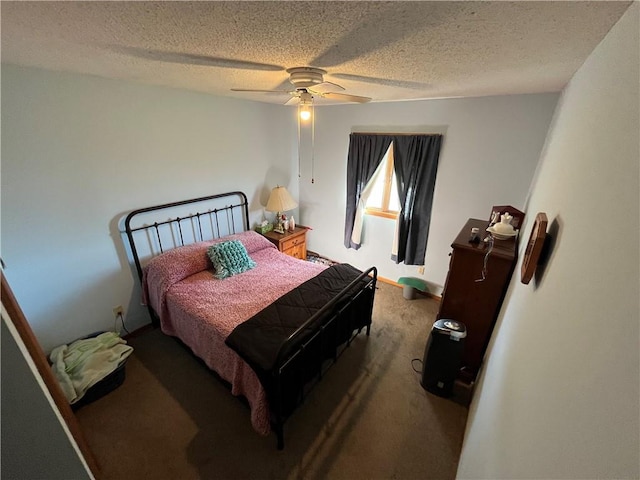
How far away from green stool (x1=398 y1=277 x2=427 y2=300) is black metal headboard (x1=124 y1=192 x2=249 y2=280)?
7.39ft

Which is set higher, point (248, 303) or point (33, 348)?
point (33, 348)

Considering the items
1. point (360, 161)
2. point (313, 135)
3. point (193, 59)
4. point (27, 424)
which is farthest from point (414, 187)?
point (27, 424)

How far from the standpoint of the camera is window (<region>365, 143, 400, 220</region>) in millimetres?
3420

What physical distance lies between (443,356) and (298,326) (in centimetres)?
116

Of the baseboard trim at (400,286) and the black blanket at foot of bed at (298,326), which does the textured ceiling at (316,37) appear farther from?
the baseboard trim at (400,286)

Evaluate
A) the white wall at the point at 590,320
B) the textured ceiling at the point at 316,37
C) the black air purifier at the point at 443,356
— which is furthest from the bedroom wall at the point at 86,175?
the white wall at the point at 590,320

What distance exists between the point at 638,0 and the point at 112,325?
3713 millimetres

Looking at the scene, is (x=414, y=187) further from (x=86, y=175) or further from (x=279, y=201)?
(x=86, y=175)

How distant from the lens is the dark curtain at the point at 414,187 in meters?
3.02

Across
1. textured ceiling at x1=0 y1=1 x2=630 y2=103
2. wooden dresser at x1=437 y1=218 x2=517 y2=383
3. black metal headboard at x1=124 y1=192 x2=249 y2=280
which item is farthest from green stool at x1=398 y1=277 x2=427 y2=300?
textured ceiling at x1=0 y1=1 x2=630 y2=103

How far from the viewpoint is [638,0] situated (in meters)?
0.69

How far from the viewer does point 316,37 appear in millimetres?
1000

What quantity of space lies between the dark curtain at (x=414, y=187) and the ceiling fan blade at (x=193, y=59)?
6.77 ft

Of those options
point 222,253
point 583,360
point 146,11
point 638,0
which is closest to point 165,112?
point 222,253
